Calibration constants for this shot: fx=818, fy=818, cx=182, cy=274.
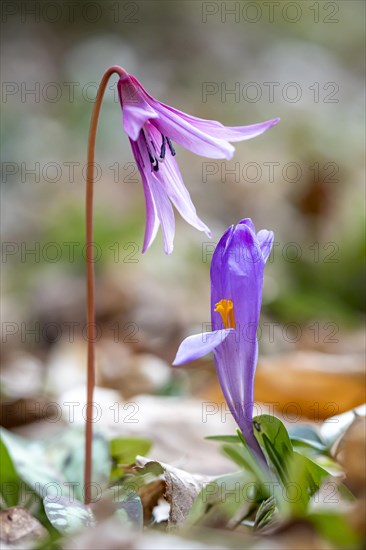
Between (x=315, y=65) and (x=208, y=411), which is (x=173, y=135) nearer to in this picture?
(x=208, y=411)

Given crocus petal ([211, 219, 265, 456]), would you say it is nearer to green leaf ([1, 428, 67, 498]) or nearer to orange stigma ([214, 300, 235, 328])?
orange stigma ([214, 300, 235, 328])

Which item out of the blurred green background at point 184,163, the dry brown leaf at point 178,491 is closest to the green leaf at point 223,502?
the dry brown leaf at point 178,491

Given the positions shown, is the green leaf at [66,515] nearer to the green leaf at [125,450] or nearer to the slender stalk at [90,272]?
the slender stalk at [90,272]

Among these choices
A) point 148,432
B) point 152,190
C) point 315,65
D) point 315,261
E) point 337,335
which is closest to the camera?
point 152,190

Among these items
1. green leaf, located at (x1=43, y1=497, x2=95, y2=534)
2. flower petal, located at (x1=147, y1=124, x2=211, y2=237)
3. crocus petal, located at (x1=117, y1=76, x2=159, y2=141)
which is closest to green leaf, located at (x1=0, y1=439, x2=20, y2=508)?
green leaf, located at (x1=43, y1=497, x2=95, y2=534)

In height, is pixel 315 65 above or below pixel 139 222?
above

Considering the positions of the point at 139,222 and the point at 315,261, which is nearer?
the point at 315,261

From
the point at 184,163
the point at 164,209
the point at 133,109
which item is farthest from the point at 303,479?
the point at 184,163

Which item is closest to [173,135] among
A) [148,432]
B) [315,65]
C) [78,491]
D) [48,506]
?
[48,506]
